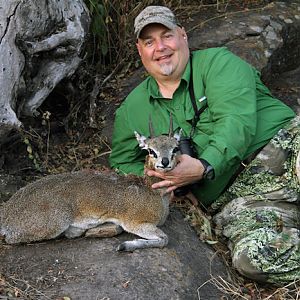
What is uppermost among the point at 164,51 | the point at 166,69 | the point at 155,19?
the point at 155,19

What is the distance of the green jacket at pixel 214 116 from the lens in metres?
5.29

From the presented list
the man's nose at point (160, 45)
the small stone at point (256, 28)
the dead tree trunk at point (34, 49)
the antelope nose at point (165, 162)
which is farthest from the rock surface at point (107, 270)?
the small stone at point (256, 28)

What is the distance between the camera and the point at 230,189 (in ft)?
18.7

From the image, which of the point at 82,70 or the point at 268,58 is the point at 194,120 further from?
the point at 268,58

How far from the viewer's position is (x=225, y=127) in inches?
208

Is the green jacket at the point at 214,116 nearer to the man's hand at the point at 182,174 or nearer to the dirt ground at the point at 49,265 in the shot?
the man's hand at the point at 182,174

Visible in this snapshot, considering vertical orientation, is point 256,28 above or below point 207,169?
above

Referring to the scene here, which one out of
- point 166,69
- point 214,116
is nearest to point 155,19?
point 166,69

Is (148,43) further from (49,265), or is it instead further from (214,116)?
(49,265)

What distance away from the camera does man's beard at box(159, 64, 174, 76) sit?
5.63 metres

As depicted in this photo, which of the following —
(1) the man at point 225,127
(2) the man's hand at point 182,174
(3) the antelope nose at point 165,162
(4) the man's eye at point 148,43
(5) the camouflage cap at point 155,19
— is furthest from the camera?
(4) the man's eye at point 148,43

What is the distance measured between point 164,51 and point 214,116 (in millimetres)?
701

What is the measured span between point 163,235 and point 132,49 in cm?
368

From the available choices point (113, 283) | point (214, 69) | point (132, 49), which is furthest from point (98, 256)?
point (132, 49)
